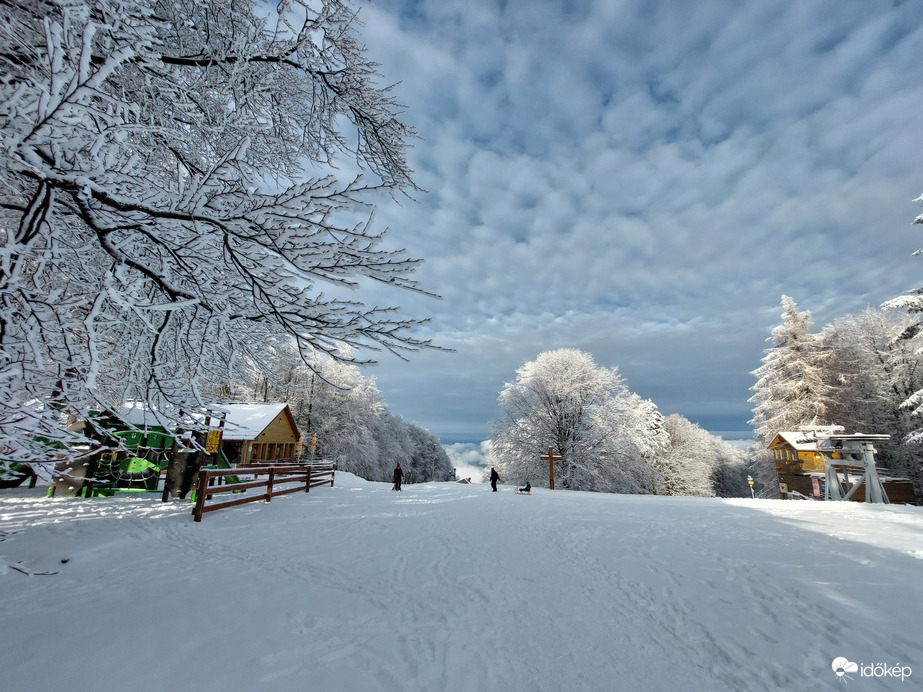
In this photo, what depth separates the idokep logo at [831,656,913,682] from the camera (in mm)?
2844

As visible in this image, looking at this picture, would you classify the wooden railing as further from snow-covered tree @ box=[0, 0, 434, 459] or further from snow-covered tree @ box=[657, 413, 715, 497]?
snow-covered tree @ box=[657, 413, 715, 497]

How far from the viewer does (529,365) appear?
2834cm

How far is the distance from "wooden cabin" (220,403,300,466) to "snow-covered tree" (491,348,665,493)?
554 inches

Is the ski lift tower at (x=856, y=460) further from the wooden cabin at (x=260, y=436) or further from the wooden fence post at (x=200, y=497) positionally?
the wooden cabin at (x=260, y=436)

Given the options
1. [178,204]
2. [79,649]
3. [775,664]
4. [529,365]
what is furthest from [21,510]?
[529,365]

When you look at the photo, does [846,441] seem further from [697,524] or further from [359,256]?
[359,256]

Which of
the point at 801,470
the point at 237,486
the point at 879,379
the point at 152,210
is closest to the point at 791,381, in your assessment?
the point at 879,379

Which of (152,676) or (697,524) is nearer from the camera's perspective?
(152,676)

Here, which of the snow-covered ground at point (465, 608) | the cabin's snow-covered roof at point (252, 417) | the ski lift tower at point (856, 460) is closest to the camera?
the snow-covered ground at point (465, 608)

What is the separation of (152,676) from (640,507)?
1025cm

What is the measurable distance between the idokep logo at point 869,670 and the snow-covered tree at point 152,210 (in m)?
4.42

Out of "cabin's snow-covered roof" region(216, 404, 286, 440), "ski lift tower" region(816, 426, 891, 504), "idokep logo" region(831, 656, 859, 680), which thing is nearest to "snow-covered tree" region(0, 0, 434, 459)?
"idokep logo" region(831, 656, 859, 680)

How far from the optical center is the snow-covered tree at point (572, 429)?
949 inches

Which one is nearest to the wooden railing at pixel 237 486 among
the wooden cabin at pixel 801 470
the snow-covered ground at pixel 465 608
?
the snow-covered ground at pixel 465 608
